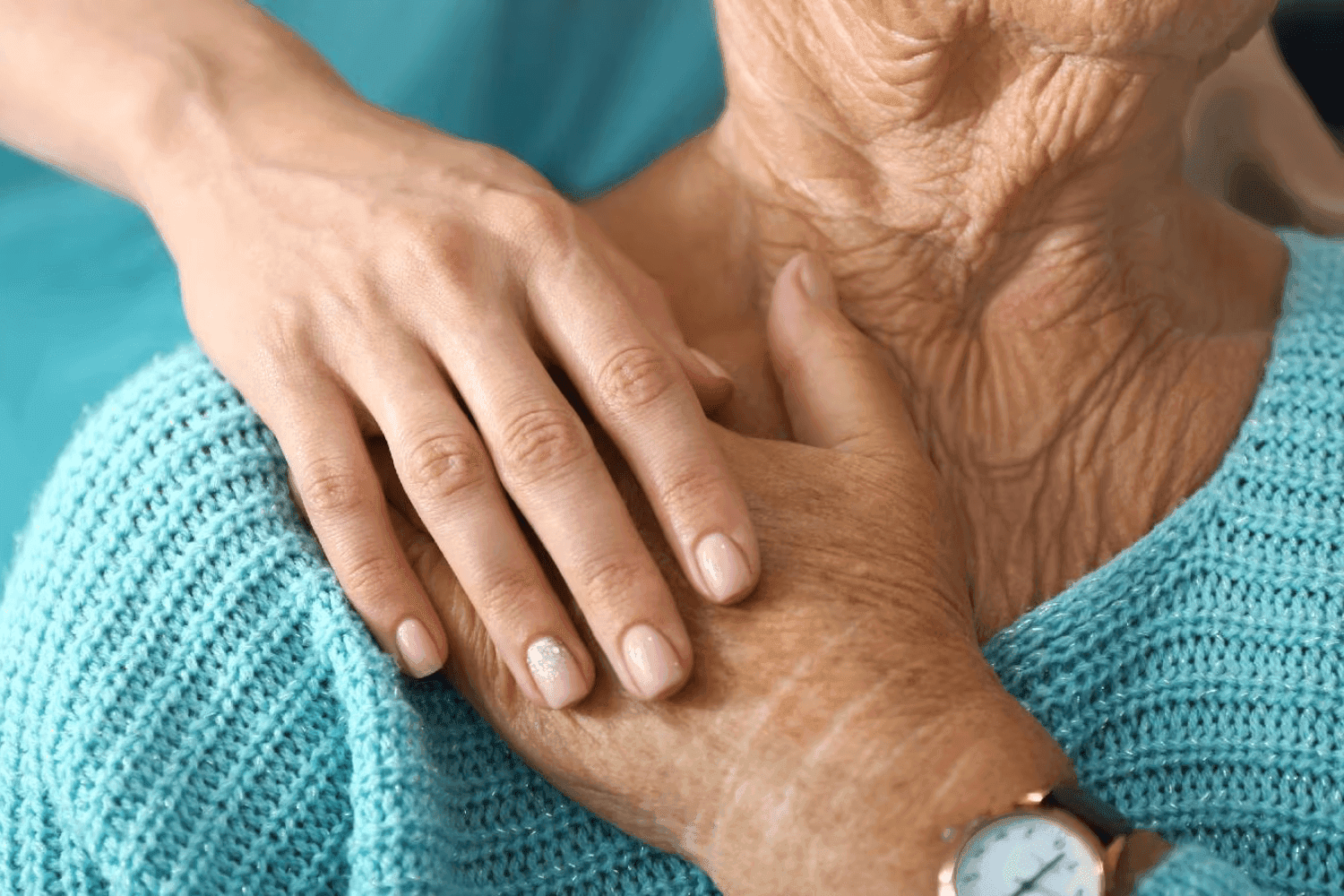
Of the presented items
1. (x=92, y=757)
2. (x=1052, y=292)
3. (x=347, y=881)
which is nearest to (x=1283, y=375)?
(x=1052, y=292)

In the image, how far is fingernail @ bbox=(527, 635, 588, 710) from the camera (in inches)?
28.3

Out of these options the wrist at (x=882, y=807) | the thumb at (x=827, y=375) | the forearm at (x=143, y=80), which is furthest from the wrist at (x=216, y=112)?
the wrist at (x=882, y=807)

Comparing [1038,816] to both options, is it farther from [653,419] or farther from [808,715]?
[653,419]

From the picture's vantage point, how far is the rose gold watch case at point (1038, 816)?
0.68 metres

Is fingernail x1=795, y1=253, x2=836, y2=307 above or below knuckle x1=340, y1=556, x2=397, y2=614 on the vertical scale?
above

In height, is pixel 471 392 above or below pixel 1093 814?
above

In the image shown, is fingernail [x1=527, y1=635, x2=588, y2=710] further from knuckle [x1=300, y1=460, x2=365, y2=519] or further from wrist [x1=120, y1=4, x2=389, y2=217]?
wrist [x1=120, y1=4, x2=389, y2=217]

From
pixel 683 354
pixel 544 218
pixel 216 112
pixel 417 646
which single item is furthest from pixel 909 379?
pixel 216 112

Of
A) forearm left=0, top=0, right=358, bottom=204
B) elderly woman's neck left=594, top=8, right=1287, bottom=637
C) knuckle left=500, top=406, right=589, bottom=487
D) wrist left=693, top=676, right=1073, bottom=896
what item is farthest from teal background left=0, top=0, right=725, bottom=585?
wrist left=693, top=676, right=1073, bottom=896

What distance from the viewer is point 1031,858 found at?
68cm

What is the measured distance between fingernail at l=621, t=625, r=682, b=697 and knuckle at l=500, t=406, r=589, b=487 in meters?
0.11

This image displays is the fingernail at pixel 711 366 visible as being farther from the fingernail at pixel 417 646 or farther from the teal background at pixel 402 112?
the teal background at pixel 402 112

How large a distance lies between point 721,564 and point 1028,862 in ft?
0.81

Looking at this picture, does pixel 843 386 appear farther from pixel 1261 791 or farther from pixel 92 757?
pixel 92 757
